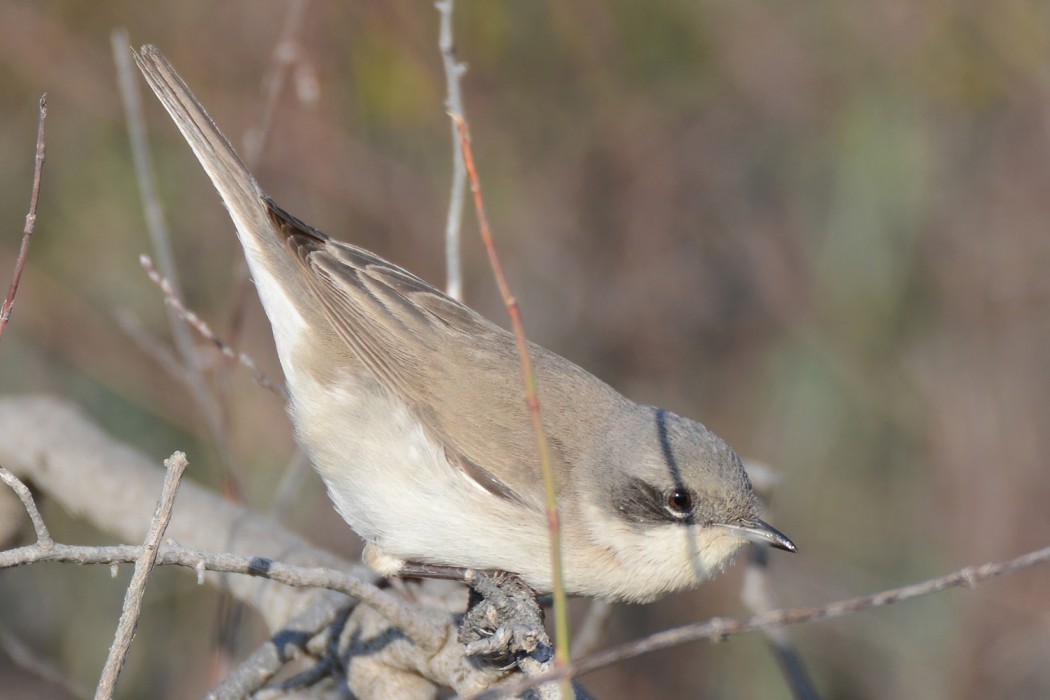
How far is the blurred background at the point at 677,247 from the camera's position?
5793 millimetres

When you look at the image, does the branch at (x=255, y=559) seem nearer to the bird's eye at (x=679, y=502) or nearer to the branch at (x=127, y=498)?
the branch at (x=127, y=498)

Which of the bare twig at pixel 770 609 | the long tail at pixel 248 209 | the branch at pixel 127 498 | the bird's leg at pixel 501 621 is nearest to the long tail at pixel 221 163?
the long tail at pixel 248 209

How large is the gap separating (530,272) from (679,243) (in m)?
0.86

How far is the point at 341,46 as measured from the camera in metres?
5.91

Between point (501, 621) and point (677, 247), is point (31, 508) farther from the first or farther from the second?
point (677, 247)

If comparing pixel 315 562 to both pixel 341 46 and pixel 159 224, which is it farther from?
pixel 341 46

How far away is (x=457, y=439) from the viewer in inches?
127

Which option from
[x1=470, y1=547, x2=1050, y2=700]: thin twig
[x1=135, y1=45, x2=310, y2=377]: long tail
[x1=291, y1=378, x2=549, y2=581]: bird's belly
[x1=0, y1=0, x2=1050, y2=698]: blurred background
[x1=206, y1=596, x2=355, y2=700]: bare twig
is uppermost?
[x1=0, y1=0, x2=1050, y2=698]: blurred background

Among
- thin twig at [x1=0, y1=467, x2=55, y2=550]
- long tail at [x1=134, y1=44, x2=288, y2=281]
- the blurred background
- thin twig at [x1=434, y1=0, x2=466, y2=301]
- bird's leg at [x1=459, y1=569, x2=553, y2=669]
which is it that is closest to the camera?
thin twig at [x1=0, y1=467, x2=55, y2=550]

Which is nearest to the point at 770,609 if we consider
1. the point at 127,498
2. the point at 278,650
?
the point at 278,650

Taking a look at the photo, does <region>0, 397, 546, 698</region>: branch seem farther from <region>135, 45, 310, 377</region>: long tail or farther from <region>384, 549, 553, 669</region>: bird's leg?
<region>135, 45, 310, 377</region>: long tail

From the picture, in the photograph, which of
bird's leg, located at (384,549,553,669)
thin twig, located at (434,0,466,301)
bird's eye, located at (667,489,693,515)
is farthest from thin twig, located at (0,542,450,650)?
thin twig, located at (434,0,466,301)

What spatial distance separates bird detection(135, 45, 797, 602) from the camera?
3.08m

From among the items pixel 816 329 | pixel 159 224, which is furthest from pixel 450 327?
pixel 816 329
